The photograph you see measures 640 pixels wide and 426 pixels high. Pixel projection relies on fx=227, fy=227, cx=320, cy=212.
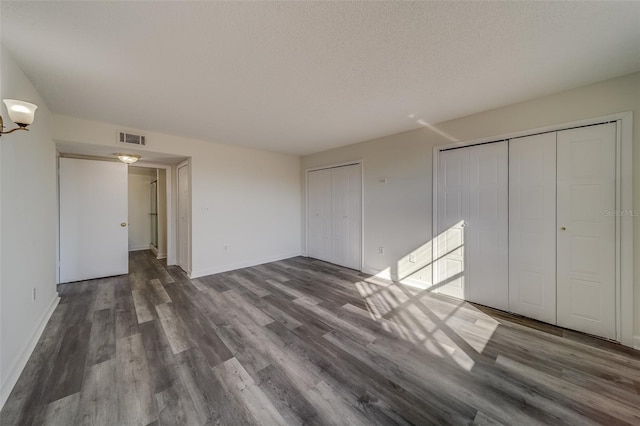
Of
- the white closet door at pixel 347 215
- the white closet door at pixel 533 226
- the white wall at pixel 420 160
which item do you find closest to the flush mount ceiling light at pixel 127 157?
the white wall at pixel 420 160

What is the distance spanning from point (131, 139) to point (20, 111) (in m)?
2.11

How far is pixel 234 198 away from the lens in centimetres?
467

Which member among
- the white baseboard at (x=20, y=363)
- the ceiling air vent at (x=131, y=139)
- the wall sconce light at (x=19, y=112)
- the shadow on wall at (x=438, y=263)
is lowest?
the white baseboard at (x=20, y=363)

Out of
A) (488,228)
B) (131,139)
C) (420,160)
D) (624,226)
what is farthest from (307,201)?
(624,226)

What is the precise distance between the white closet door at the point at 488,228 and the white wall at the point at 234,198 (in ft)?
12.4

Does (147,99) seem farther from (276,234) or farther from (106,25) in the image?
(276,234)

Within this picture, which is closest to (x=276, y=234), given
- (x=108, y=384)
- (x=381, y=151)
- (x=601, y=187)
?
(x=381, y=151)

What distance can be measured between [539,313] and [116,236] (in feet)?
21.7

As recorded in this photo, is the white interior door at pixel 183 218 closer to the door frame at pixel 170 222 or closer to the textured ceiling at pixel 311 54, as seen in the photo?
the door frame at pixel 170 222


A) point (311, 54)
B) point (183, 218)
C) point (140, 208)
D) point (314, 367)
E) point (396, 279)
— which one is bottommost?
point (314, 367)

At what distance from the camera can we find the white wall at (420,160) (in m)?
2.18

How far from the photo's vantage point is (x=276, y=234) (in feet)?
17.6

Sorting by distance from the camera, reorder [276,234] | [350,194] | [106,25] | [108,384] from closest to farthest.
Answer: [106,25]
[108,384]
[350,194]
[276,234]

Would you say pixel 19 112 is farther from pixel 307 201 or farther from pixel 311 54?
pixel 307 201
